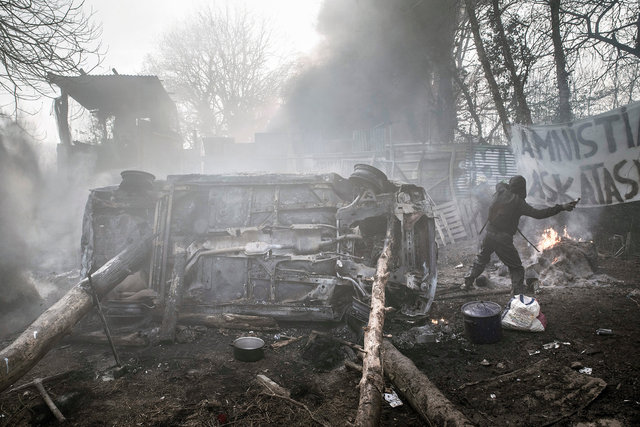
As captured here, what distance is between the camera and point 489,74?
936cm

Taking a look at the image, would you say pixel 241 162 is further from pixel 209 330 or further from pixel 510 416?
pixel 510 416

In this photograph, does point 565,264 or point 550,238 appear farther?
point 550,238

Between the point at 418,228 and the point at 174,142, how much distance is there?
16.6 meters

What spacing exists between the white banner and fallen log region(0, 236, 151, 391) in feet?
29.0

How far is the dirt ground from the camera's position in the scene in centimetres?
320

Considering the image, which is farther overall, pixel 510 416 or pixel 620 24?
pixel 620 24

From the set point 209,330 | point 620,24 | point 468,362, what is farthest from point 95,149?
point 620,24

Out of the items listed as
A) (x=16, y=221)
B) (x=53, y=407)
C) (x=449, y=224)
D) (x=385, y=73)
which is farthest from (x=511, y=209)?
(x=385, y=73)

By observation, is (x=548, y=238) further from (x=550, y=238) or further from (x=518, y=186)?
(x=518, y=186)

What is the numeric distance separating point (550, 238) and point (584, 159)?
2.29 m

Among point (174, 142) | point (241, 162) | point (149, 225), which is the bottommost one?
point (149, 225)

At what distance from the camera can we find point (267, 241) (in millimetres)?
6707

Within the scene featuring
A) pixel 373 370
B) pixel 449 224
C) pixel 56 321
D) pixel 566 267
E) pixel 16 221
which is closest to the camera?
pixel 373 370

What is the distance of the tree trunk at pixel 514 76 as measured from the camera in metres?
9.07
